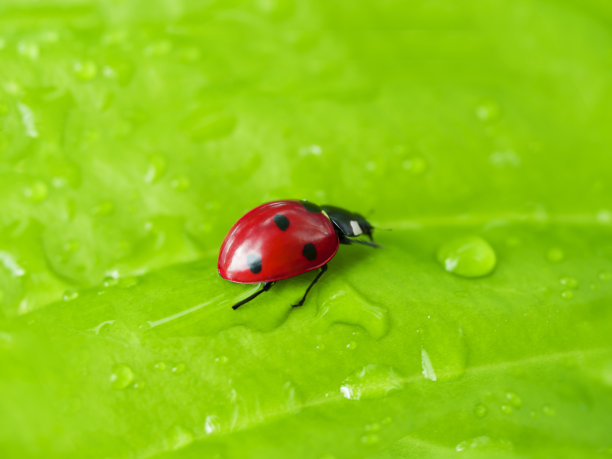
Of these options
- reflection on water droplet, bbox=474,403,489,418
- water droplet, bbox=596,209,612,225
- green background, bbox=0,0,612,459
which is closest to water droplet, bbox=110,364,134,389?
green background, bbox=0,0,612,459

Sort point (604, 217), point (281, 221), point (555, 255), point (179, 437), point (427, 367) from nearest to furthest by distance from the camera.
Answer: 1. point (179, 437)
2. point (427, 367)
3. point (281, 221)
4. point (555, 255)
5. point (604, 217)

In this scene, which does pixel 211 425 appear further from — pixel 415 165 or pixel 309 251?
pixel 415 165

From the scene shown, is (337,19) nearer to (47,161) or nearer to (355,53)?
(355,53)

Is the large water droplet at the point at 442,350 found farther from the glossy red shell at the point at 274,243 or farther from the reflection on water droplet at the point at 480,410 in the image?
the glossy red shell at the point at 274,243

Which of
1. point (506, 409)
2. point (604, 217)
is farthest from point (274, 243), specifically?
point (604, 217)

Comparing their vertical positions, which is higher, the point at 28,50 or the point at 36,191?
the point at 28,50

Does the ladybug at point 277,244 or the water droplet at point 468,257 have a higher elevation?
the ladybug at point 277,244

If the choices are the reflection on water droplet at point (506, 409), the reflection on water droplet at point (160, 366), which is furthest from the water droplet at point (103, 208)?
the reflection on water droplet at point (506, 409)

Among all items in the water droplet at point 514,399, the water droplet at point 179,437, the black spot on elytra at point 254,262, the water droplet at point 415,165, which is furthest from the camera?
the water droplet at point 415,165
